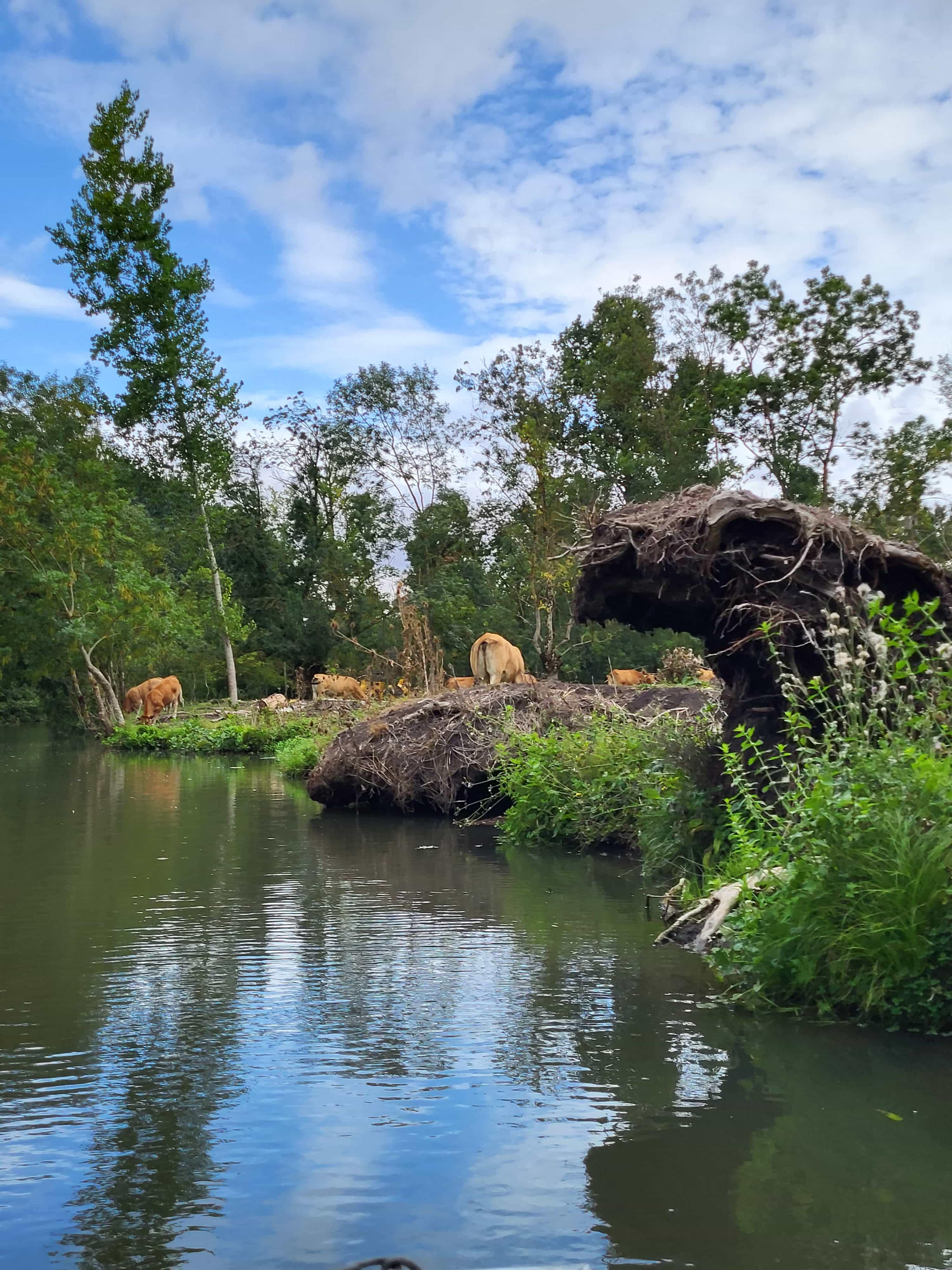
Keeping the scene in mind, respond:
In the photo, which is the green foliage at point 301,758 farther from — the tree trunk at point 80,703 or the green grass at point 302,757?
the tree trunk at point 80,703

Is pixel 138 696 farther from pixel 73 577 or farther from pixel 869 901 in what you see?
pixel 869 901

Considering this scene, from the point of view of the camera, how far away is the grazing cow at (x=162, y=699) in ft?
105

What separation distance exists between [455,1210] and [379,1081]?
3.46 ft

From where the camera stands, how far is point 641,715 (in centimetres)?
1119

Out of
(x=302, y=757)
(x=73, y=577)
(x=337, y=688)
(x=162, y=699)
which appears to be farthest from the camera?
(x=162, y=699)

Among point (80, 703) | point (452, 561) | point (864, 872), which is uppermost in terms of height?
point (452, 561)

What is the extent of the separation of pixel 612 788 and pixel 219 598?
26.5 metres

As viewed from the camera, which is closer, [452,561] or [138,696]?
[138,696]

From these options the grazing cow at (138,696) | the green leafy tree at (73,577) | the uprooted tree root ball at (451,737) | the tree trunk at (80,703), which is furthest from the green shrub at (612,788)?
the tree trunk at (80,703)

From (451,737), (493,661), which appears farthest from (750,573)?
(493,661)

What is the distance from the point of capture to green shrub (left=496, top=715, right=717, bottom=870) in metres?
7.63

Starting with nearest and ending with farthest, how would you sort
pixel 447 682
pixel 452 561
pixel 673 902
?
pixel 673 902, pixel 447 682, pixel 452 561

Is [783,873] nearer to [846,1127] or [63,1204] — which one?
[846,1127]

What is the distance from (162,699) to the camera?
3216cm
